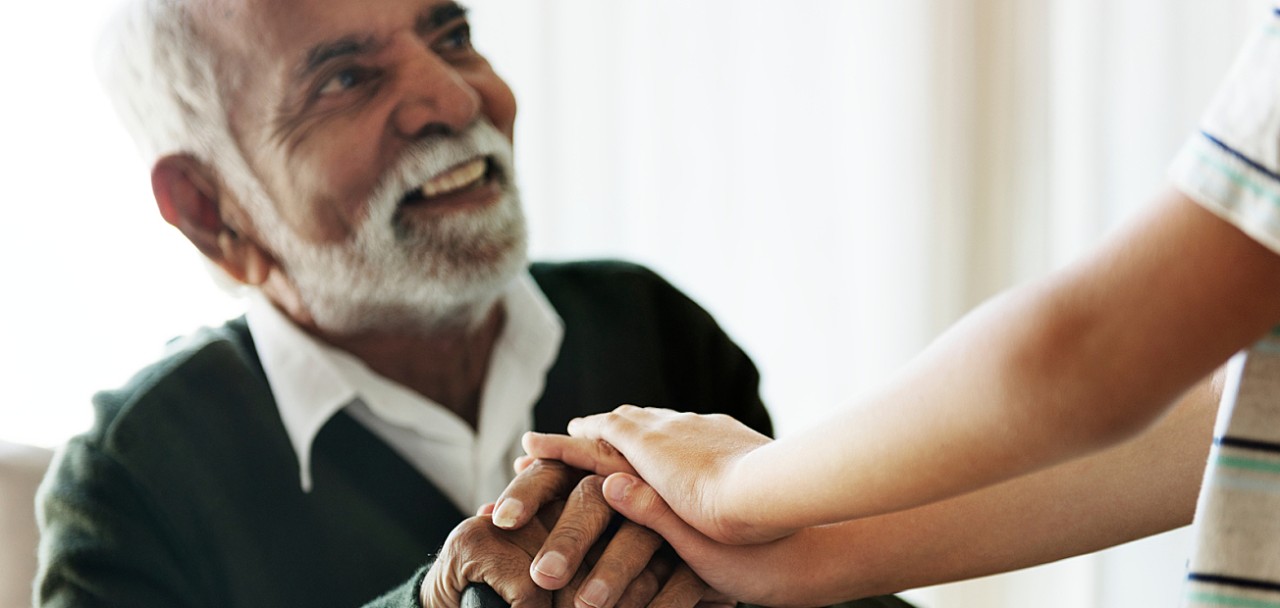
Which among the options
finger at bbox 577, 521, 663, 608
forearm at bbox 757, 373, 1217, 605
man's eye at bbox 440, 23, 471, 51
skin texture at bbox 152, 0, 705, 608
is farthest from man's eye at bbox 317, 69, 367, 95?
forearm at bbox 757, 373, 1217, 605

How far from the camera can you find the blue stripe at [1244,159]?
53cm

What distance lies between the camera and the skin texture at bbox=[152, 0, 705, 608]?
1.08 metres

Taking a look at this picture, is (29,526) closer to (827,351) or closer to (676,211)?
(676,211)

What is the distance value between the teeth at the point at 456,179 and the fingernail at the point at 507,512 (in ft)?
1.17

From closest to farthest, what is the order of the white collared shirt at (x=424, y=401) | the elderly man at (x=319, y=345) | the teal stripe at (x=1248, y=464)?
1. the teal stripe at (x=1248, y=464)
2. the elderly man at (x=319, y=345)
3. the white collared shirt at (x=424, y=401)

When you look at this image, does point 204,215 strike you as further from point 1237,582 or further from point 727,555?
point 1237,582

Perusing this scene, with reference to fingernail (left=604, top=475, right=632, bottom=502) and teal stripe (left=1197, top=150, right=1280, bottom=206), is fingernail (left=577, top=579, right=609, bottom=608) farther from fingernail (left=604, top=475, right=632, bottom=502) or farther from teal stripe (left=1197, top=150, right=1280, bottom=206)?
teal stripe (left=1197, top=150, right=1280, bottom=206)

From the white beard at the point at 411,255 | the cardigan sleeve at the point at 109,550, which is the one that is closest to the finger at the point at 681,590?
the cardigan sleeve at the point at 109,550

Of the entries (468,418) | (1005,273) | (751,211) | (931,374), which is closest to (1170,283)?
(931,374)

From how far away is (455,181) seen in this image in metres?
1.19

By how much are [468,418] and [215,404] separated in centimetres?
26

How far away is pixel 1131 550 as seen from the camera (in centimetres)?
210

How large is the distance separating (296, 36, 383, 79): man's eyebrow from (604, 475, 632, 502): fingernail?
492mm

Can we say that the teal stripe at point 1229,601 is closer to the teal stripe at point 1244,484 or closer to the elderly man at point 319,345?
the teal stripe at point 1244,484
